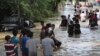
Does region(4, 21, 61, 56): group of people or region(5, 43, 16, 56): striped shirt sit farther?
region(5, 43, 16, 56): striped shirt

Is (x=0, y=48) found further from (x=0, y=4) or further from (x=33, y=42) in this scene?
(x=0, y=4)

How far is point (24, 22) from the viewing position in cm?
3838

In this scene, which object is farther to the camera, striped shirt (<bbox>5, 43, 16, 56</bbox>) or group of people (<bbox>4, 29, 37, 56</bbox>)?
striped shirt (<bbox>5, 43, 16, 56</bbox>)

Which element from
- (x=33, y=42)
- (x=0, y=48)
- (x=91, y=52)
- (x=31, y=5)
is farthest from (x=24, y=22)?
(x=33, y=42)

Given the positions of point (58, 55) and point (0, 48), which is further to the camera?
point (0, 48)

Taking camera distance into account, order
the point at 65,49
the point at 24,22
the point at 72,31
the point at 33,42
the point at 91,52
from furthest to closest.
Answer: the point at 24,22 → the point at 72,31 → the point at 65,49 → the point at 91,52 → the point at 33,42

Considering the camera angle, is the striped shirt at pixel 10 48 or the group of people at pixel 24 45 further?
the striped shirt at pixel 10 48

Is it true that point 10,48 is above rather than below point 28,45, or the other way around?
below

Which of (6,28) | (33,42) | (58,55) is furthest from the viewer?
(6,28)

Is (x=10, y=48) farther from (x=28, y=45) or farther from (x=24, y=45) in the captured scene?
(x=28, y=45)

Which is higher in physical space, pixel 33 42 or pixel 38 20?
pixel 33 42

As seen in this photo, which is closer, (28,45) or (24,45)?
(28,45)

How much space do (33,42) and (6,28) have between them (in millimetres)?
22825

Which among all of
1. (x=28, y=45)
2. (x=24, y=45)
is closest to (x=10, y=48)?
(x=24, y=45)
